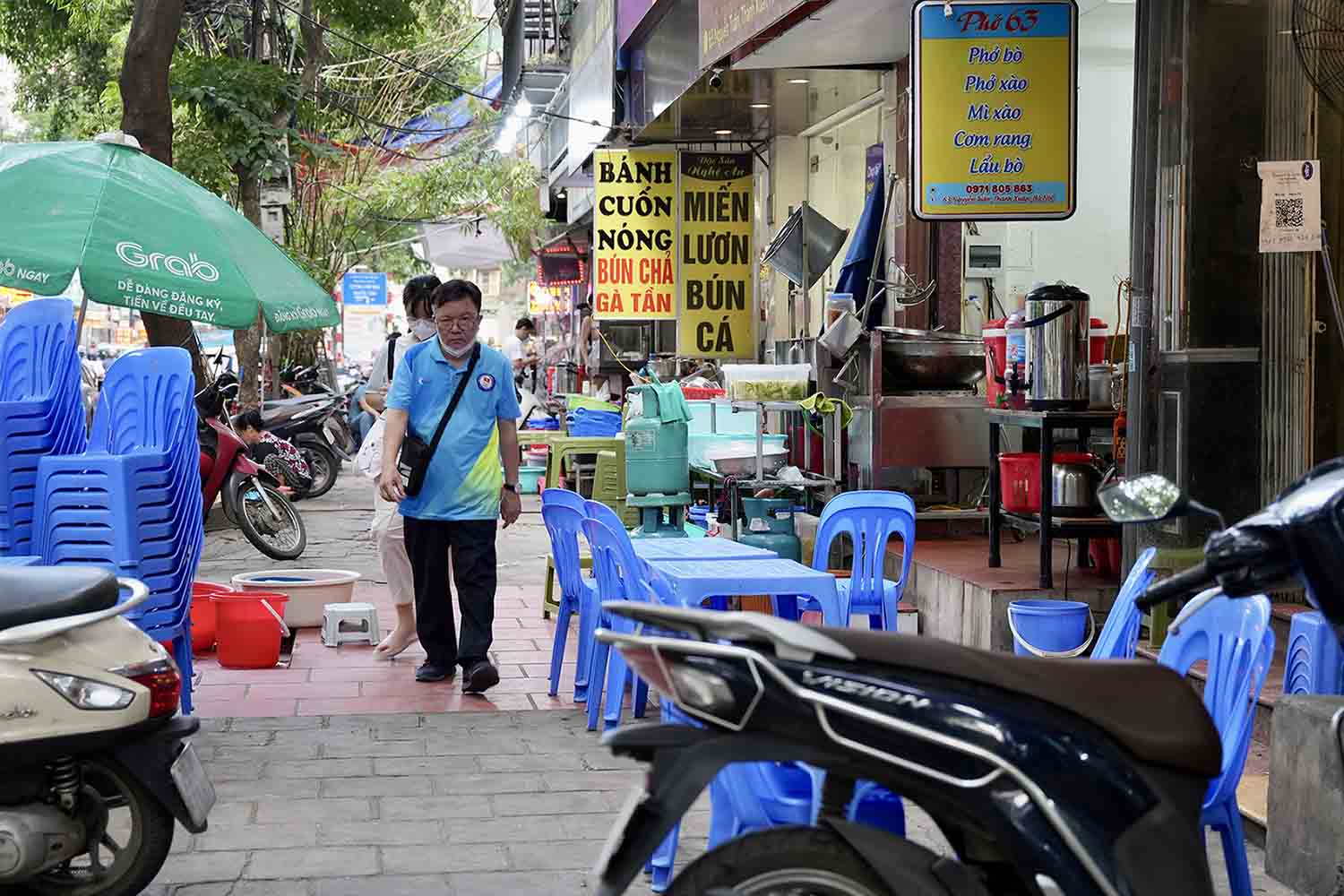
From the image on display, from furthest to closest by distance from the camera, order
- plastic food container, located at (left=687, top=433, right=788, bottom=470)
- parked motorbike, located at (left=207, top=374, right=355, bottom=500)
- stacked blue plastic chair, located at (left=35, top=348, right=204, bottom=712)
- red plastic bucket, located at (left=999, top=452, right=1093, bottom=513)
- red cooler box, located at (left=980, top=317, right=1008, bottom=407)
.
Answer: parked motorbike, located at (left=207, top=374, right=355, bottom=500), plastic food container, located at (left=687, top=433, right=788, bottom=470), red cooler box, located at (left=980, top=317, right=1008, bottom=407), red plastic bucket, located at (left=999, top=452, right=1093, bottom=513), stacked blue plastic chair, located at (left=35, top=348, right=204, bottom=712)

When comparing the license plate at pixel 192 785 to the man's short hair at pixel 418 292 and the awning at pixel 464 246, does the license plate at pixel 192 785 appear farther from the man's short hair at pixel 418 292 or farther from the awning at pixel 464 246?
A: the awning at pixel 464 246

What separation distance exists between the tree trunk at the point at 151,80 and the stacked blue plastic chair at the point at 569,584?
3.79 meters

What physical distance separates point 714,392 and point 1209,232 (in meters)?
7.05

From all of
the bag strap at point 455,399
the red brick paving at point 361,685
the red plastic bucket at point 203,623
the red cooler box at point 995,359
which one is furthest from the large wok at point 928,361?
the red plastic bucket at point 203,623

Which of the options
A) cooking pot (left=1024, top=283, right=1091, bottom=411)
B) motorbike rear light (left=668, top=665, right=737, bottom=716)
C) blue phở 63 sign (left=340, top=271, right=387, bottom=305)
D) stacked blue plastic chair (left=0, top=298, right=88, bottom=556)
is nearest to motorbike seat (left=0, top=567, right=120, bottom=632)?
motorbike rear light (left=668, top=665, right=737, bottom=716)

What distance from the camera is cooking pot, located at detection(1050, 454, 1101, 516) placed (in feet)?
24.4

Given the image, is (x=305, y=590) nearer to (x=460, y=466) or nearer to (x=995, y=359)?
(x=460, y=466)

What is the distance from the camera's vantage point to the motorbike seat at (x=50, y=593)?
4.09 metres

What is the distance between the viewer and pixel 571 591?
721cm

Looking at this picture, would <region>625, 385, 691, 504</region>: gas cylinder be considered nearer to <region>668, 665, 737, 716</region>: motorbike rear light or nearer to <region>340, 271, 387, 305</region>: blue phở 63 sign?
A: <region>668, 665, 737, 716</region>: motorbike rear light

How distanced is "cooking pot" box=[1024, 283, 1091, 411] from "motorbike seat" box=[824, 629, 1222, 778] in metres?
4.67

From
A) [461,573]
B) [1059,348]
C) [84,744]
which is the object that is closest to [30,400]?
[461,573]

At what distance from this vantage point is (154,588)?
6.36 meters

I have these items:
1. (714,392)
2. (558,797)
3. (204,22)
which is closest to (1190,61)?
(558,797)
